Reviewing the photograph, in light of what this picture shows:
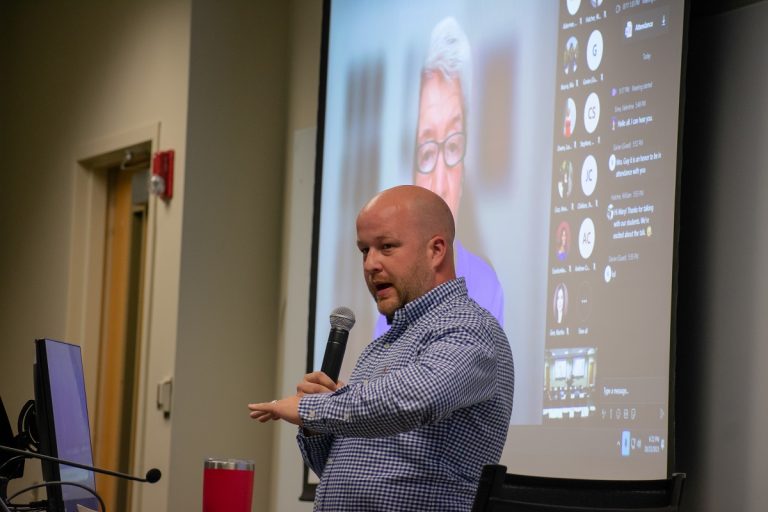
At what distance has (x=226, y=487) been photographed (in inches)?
72.1

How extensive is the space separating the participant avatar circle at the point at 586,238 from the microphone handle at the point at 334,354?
3.43ft

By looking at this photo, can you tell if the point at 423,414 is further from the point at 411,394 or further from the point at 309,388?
the point at 309,388

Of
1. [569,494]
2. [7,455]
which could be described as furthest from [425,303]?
[7,455]

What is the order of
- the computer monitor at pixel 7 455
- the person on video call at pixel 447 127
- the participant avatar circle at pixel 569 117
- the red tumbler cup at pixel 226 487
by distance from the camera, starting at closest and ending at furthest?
the red tumbler cup at pixel 226 487 → the computer monitor at pixel 7 455 → the participant avatar circle at pixel 569 117 → the person on video call at pixel 447 127

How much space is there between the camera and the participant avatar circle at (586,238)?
9.73 feet

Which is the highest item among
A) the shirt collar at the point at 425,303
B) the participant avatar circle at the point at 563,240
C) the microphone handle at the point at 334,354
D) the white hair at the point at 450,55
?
the white hair at the point at 450,55

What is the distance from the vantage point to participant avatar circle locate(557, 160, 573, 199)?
10.1ft

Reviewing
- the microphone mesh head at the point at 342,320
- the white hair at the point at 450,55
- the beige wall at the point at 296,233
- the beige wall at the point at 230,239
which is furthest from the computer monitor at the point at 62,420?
the beige wall at the point at 230,239

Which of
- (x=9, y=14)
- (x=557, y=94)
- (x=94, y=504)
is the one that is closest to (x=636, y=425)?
(x=557, y=94)

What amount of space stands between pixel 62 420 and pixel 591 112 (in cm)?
169

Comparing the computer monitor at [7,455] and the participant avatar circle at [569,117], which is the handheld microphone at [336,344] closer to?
the computer monitor at [7,455]

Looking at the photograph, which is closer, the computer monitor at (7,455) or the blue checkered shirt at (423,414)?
the blue checkered shirt at (423,414)

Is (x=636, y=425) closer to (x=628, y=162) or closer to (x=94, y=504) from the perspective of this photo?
(x=628, y=162)

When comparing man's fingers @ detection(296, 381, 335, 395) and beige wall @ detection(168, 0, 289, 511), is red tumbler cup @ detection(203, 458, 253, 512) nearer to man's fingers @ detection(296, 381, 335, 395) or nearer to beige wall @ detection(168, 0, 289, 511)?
man's fingers @ detection(296, 381, 335, 395)
